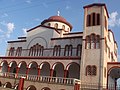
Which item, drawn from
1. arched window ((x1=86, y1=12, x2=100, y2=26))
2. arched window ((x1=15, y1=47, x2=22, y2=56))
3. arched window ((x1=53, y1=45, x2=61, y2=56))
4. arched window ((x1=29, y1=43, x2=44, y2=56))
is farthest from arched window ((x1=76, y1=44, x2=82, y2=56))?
arched window ((x1=15, y1=47, x2=22, y2=56))

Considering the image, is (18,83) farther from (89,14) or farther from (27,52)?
(89,14)

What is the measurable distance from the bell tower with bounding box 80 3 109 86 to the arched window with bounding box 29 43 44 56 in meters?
Result: 8.93

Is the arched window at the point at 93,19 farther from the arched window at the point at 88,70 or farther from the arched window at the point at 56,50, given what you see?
the arched window at the point at 56,50

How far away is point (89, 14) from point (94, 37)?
361 cm

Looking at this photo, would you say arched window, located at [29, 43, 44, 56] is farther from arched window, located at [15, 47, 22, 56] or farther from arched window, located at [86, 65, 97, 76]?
arched window, located at [86, 65, 97, 76]

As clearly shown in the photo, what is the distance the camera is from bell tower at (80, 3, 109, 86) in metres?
19.7

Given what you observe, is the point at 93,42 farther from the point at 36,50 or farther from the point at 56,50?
the point at 36,50

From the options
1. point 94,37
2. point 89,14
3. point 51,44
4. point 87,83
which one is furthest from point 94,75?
point 51,44

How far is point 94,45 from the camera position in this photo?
21078 millimetres

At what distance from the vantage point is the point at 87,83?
64.5ft

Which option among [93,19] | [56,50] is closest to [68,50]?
[56,50]

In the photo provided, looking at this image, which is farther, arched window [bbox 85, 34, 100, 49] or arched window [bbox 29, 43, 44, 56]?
arched window [bbox 29, 43, 44, 56]

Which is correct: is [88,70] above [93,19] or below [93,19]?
below

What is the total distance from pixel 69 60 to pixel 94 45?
145 inches
